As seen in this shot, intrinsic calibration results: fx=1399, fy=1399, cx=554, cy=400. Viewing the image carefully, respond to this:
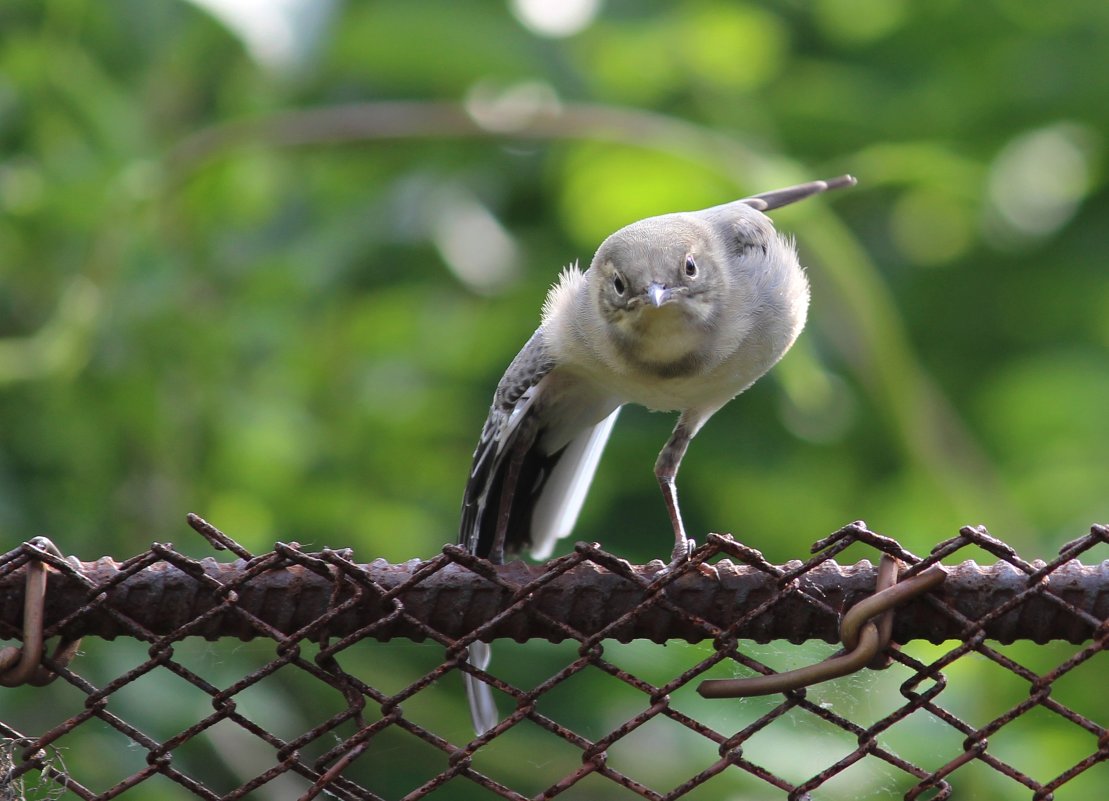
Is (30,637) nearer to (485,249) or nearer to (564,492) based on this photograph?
(564,492)

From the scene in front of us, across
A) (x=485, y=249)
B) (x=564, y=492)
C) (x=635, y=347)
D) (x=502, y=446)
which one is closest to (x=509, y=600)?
(x=502, y=446)

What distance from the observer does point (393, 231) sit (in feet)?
25.2

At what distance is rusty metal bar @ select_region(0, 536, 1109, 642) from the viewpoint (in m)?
2.76

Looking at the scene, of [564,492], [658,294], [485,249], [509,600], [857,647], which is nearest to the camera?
[857,647]

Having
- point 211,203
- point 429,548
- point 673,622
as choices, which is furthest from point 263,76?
point 673,622

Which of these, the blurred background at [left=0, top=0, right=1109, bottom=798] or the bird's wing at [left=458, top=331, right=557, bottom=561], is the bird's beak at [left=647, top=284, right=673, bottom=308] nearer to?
the bird's wing at [left=458, top=331, right=557, bottom=561]

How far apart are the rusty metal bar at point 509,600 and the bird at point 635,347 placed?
5.16ft

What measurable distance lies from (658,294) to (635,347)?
0.20 meters

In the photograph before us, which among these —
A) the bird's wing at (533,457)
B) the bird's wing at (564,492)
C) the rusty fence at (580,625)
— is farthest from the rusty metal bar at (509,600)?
the bird's wing at (564,492)

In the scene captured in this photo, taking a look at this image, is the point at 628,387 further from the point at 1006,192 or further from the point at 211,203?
the point at 1006,192

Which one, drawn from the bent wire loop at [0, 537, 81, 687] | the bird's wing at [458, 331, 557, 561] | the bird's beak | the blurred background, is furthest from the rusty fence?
the blurred background

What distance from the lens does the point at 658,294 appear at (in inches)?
183

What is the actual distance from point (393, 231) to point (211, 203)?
1532 millimetres

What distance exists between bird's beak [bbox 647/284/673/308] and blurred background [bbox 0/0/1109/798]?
5.87ft
